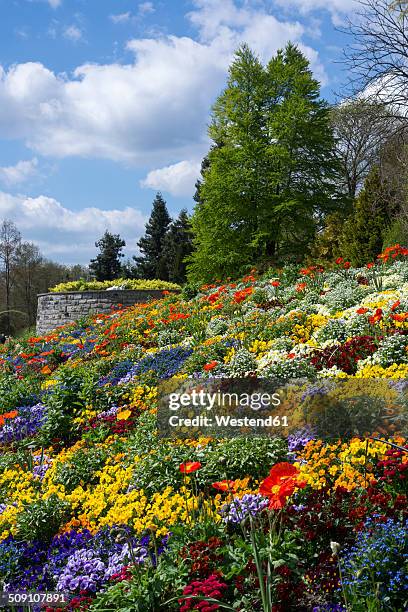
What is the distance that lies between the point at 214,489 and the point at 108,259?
40321 millimetres

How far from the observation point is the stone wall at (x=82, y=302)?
719 inches

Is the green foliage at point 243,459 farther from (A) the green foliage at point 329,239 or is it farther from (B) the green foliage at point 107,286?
(A) the green foliage at point 329,239

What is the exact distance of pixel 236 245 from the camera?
2039cm

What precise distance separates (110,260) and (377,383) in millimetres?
39878

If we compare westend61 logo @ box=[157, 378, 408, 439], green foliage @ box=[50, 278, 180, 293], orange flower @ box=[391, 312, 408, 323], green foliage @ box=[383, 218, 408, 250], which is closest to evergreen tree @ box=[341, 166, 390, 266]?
green foliage @ box=[383, 218, 408, 250]

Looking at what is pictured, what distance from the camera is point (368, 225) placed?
17.1m

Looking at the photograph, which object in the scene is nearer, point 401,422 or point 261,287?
point 401,422

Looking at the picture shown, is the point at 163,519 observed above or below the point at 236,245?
below

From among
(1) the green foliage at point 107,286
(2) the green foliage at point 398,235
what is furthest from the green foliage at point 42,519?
(1) the green foliage at point 107,286

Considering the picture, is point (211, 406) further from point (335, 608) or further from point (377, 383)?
point (335, 608)

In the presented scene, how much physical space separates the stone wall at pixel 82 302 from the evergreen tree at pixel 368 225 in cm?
651

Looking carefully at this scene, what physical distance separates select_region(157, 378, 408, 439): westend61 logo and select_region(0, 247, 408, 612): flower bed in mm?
133

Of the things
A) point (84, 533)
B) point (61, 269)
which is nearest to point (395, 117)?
point (84, 533)

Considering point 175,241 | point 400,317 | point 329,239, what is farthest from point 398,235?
point 175,241
